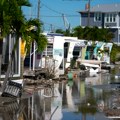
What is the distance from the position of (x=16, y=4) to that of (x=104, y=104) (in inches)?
222

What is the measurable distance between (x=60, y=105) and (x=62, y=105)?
0.09 metres

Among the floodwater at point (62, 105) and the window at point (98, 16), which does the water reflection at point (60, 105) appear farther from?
the window at point (98, 16)

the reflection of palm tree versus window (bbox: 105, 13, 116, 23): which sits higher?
window (bbox: 105, 13, 116, 23)

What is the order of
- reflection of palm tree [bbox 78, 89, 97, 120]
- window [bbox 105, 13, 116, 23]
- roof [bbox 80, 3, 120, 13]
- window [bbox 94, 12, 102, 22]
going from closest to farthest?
reflection of palm tree [bbox 78, 89, 97, 120]
window [bbox 105, 13, 116, 23]
roof [bbox 80, 3, 120, 13]
window [bbox 94, 12, 102, 22]

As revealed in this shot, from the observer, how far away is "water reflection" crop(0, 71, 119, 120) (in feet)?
50.9

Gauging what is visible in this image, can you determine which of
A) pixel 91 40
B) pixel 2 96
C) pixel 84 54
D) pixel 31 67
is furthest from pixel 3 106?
pixel 91 40

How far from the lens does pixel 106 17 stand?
85188 millimetres

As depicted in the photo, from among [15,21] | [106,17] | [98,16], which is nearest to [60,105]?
[15,21]

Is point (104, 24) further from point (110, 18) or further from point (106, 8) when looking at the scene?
point (106, 8)

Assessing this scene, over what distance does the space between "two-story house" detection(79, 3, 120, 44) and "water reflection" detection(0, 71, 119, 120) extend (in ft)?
195

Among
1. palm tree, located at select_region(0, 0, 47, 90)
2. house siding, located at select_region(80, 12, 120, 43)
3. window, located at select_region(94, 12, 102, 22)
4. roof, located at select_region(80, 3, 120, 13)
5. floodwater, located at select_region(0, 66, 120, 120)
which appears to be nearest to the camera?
floodwater, located at select_region(0, 66, 120, 120)

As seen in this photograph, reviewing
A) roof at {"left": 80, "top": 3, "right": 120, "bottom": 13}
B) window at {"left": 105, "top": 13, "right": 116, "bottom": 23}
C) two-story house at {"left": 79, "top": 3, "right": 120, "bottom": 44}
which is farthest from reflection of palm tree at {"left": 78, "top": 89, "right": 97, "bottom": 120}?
roof at {"left": 80, "top": 3, "right": 120, "bottom": 13}

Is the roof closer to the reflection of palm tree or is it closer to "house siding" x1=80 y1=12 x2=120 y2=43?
"house siding" x1=80 y1=12 x2=120 y2=43

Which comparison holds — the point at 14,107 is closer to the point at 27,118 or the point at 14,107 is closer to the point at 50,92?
the point at 27,118
